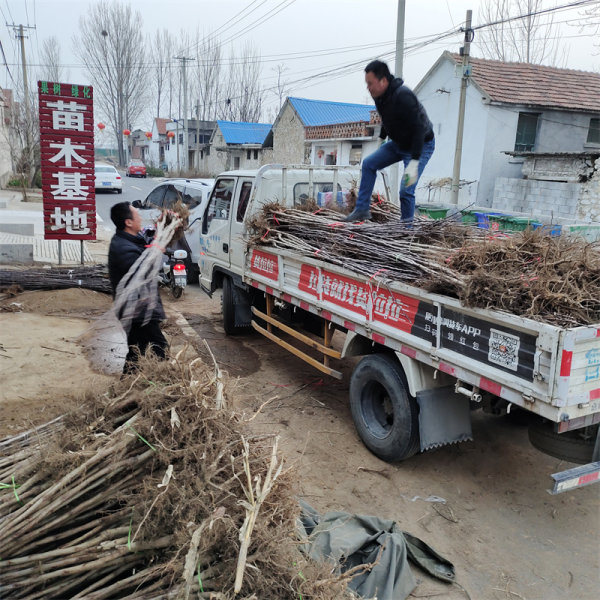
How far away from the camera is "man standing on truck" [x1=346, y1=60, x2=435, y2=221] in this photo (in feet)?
16.9

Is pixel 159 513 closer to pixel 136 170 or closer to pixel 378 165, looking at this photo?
pixel 378 165

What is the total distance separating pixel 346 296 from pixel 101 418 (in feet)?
8.38

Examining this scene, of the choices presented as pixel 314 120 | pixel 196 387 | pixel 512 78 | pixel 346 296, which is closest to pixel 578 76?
pixel 512 78

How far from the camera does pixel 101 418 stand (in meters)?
2.63

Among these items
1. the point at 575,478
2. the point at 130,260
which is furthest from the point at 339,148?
the point at 575,478

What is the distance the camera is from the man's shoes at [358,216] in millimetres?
5797

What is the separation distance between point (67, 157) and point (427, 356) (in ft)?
27.2

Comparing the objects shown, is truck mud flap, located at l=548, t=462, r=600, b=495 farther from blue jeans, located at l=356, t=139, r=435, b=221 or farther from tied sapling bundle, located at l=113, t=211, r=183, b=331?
tied sapling bundle, located at l=113, t=211, r=183, b=331

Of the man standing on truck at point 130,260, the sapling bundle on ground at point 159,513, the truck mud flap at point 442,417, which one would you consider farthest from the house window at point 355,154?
the sapling bundle on ground at point 159,513

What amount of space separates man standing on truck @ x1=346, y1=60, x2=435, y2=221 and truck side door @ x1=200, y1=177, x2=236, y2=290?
6.53ft

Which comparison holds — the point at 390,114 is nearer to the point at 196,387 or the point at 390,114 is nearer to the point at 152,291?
the point at 152,291

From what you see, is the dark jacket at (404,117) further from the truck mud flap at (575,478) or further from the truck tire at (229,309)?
the truck mud flap at (575,478)

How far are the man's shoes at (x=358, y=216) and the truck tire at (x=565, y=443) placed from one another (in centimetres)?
298

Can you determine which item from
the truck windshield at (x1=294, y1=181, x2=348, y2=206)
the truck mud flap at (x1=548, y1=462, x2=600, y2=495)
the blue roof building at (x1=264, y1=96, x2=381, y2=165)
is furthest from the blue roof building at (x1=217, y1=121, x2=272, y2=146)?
the truck mud flap at (x1=548, y1=462, x2=600, y2=495)
